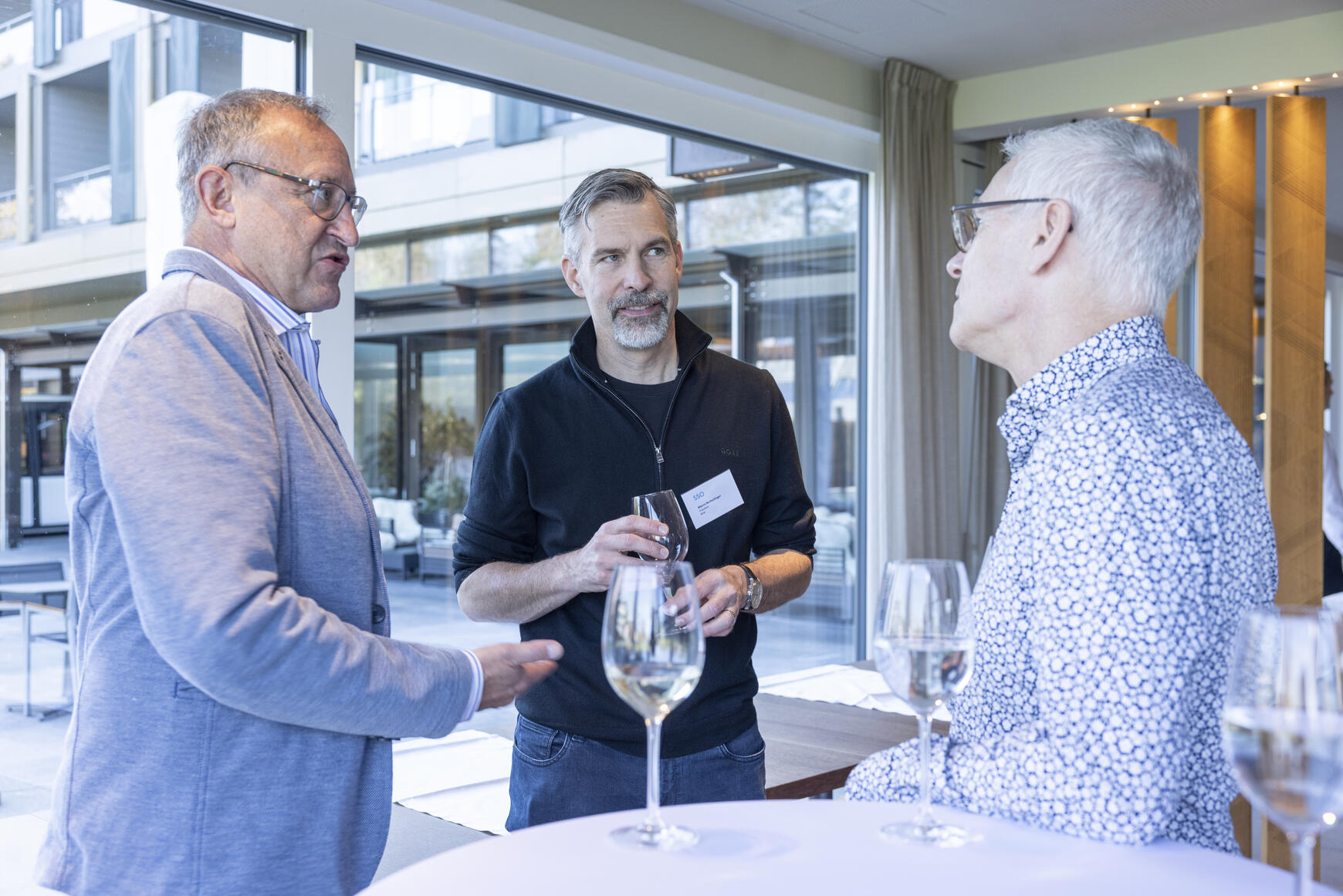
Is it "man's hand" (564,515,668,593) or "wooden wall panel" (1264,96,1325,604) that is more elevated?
"wooden wall panel" (1264,96,1325,604)

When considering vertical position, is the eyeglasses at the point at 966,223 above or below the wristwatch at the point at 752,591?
above

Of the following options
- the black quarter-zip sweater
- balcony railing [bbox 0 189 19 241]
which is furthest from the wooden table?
the black quarter-zip sweater

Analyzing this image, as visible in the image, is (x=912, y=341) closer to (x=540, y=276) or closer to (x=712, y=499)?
(x=540, y=276)

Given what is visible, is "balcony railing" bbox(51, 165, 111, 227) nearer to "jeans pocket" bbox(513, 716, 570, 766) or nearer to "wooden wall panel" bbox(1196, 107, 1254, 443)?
"jeans pocket" bbox(513, 716, 570, 766)

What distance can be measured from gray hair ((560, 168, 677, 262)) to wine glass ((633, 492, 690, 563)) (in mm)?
645

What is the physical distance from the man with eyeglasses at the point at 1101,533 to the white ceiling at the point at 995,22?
334 centimetres

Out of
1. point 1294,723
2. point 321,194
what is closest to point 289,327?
point 321,194

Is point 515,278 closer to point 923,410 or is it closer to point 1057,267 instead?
point 923,410

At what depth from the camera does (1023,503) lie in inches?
42.4

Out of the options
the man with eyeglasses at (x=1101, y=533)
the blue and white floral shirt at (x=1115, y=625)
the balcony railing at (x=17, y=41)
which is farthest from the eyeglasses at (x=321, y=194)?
the balcony railing at (x=17, y=41)

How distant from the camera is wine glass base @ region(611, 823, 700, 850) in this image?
94cm

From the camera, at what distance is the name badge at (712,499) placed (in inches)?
76.1

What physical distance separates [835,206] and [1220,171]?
5.36 ft

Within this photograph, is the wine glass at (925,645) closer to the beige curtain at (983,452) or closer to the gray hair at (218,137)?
the gray hair at (218,137)
